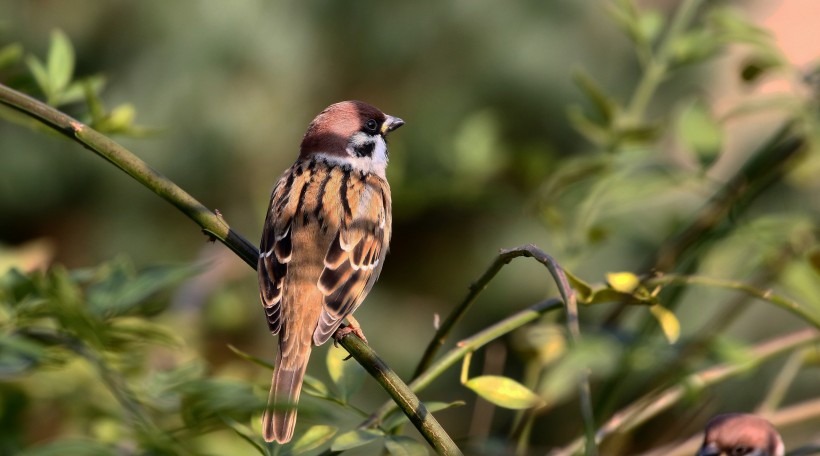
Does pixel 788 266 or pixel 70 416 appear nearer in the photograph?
pixel 788 266

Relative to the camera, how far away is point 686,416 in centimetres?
189

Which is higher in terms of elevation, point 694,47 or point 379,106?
point 379,106

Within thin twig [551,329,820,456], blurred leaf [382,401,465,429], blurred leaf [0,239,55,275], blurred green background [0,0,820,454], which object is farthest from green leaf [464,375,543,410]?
blurred green background [0,0,820,454]

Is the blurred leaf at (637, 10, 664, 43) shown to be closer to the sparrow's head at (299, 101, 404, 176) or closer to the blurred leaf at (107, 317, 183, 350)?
the sparrow's head at (299, 101, 404, 176)

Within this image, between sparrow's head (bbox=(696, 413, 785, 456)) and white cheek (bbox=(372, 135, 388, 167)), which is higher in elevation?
white cheek (bbox=(372, 135, 388, 167))

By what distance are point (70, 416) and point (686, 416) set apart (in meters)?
1.05

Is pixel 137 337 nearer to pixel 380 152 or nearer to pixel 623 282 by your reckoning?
pixel 623 282

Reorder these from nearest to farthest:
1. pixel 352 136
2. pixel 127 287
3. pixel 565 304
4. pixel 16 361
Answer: pixel 565 304 → pixel 16 361 → pixel 127 287 → pixel 352 136

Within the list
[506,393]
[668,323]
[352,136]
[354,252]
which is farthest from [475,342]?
[352,136]

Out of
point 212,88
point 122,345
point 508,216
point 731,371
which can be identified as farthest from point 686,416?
point 212,88

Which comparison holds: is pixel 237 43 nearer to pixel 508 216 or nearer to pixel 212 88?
pixel 212 88

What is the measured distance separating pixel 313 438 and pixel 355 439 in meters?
→ 0.05

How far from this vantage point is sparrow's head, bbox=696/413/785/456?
2.40 meters

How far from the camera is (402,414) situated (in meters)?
1.31
